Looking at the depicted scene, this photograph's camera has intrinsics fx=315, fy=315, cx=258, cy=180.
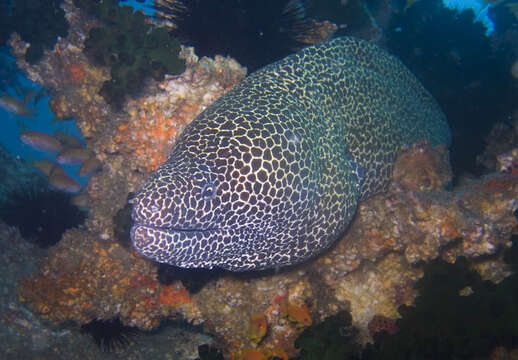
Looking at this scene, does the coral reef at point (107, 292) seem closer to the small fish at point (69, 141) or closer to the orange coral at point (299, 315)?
the orange coral at point (299, 315)

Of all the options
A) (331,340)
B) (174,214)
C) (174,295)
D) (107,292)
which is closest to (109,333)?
(107,292)

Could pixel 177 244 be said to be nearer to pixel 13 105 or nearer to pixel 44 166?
pixel 44 166

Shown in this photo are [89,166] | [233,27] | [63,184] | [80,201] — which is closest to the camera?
[233,27]

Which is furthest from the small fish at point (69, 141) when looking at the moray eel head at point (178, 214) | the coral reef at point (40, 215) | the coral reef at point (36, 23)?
the moray eel head at point (178, 214)

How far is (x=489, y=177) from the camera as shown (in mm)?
5020

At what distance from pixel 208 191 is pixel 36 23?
261 inches

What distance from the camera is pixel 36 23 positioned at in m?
7.07

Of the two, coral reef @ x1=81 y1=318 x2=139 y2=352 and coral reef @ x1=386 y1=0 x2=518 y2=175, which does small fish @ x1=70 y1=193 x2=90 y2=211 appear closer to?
coral reef @ x1=81 y1=318 x2=139 y2=352

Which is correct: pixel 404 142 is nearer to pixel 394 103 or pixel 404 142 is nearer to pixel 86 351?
pixel 394 103

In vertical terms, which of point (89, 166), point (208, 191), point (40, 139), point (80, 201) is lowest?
point (80, 201)

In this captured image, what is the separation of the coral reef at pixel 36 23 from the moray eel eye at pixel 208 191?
6.12 metres

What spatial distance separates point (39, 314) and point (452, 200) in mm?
7286

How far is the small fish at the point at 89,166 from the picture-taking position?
27.1ft

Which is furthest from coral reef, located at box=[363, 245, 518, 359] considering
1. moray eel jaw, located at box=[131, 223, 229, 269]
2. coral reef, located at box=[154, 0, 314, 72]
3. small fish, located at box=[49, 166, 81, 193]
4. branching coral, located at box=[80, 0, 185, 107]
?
small fish, located at box=[49, 166, 81, 193]
